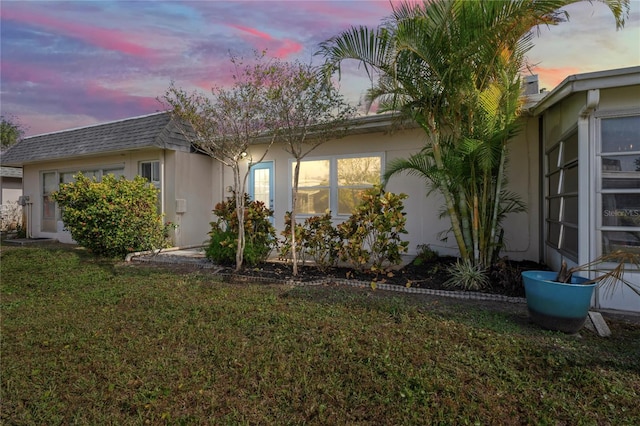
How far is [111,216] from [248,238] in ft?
10.7

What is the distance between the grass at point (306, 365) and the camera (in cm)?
238

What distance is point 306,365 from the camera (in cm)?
292

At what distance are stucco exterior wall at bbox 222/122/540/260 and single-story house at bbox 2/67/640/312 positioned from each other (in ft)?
0.07

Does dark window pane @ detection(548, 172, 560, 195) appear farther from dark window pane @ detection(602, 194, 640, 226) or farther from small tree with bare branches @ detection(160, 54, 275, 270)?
small tree with bare branches @ detection(160, 54, 275, 270)

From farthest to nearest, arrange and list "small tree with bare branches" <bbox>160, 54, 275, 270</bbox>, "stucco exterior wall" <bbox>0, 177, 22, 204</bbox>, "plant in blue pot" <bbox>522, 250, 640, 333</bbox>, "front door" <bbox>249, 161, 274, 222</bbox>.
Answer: "stucco exterior wall" <bbox>0, 177, 22, 204</bbox> < "front door" <bbox>249, 161, 274, 222</bbox> < "small tree with bare branches" <bbox>160, 54, 275, 270</bbox> < "plant in blue pot" <bbox>522, 250, 640, 333</bbox>

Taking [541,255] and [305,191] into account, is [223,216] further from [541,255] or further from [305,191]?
[541,255]

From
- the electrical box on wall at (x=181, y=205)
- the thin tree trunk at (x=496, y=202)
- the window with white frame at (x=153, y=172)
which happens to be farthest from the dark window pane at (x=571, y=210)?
the window with white frame at (x=153, y=172)

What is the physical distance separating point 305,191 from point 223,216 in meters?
2.21

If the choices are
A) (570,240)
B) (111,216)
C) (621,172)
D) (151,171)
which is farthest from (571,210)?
(151,171)

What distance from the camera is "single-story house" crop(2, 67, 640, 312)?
14.3 feet

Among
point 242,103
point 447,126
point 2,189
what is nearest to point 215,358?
point 242,103

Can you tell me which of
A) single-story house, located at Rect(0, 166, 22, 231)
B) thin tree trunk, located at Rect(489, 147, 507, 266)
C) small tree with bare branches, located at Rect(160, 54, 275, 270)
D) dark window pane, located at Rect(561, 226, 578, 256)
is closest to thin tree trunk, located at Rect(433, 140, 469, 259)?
thin tree trunk, located at Rect(489, 147, 507, 266)

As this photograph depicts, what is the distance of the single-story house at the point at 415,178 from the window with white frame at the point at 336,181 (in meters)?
0.02

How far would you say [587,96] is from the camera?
4266mm
